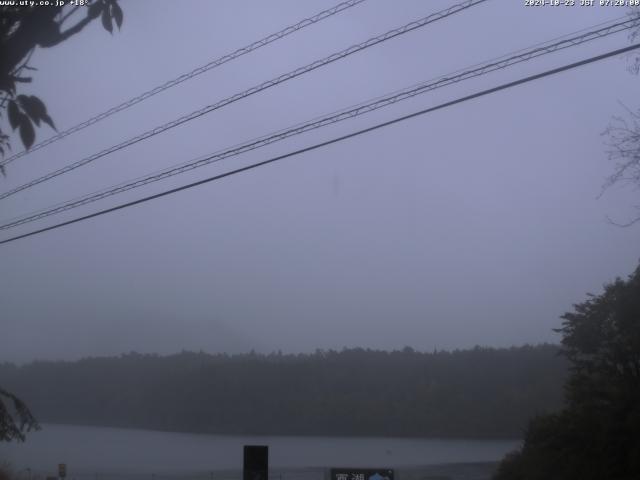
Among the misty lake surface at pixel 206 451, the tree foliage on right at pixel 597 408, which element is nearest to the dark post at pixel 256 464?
the tree foliage on right at pixel 597 408

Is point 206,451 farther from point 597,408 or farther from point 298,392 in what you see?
point 597,408

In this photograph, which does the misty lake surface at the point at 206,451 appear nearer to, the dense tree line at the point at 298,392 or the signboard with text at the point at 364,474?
the dense tree line at the point at 298,392

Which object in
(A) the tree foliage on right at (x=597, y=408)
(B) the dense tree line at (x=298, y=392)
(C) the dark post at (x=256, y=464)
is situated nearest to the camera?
(C) the dark post at (x=256, y=464)

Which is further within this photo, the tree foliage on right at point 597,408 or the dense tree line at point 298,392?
the dense tree line at point 298,392

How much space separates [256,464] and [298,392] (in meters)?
71.0

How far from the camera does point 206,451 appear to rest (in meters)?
61.0

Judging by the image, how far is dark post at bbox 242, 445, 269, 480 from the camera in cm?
857

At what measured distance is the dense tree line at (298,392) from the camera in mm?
66562

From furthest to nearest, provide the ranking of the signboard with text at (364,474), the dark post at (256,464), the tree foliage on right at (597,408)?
1. the tree foliage on right at (597,408)
2. the signboard with text at (364,474)
3. the dark post at (256,464)

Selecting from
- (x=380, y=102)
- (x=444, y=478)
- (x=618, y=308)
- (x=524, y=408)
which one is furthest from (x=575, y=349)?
(x=524, y=408)

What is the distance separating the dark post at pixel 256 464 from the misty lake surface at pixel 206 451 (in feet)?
117

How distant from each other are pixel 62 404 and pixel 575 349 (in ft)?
202

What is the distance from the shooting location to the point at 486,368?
68375 millimetres

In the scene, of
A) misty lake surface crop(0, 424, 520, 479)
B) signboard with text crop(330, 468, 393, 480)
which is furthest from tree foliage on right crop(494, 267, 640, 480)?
misty lake surface crop(0, 424, 520, 479)
